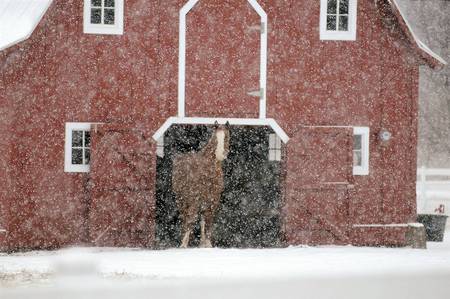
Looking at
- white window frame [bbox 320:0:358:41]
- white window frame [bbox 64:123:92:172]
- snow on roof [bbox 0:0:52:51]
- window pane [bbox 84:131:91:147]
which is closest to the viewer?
snow on roof [bbox 0:0:52:51]

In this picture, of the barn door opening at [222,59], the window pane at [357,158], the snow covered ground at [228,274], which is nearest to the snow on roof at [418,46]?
the window pane at [357,158]

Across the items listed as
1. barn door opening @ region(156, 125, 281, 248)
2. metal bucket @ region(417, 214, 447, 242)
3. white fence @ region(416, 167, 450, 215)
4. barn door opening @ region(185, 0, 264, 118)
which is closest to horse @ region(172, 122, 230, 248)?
barn door opening @ region(156, 125, 281, 248)

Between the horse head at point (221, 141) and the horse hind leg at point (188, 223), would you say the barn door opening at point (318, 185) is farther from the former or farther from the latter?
the horse hind leg at point (188, 223)

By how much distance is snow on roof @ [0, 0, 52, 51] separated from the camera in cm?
1778

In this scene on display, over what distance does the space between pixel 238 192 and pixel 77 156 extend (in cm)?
378

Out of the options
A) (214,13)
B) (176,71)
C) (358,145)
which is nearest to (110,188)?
(176,71)

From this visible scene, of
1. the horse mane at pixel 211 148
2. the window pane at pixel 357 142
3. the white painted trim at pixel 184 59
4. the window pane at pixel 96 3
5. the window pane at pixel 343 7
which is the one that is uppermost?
the window pane at pixel 343 7

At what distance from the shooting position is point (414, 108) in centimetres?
1927

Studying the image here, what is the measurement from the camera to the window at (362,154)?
19.0 metres

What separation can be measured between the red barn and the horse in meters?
0.53

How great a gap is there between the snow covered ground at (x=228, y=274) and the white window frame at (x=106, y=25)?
4008 millimetres

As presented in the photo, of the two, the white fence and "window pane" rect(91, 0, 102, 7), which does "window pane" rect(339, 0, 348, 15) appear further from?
the white fence

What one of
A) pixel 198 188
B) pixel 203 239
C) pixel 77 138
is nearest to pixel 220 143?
pixel 198 188

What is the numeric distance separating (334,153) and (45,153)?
5268 millimetres
